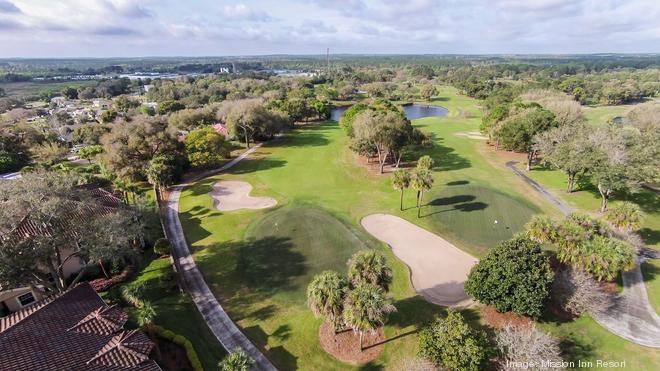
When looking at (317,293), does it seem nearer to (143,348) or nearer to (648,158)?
(143,348)

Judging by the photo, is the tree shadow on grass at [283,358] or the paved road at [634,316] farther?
the paved road at [634,316]

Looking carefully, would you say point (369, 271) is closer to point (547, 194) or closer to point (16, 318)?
point (16, 318)

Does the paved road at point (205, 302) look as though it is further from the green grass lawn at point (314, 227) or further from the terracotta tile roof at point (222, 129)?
the terracotta tile roof at point (222, 129)

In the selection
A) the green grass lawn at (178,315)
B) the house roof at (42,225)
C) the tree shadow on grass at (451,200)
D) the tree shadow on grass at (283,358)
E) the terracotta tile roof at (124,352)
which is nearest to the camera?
the terracotta tile roof at (124,352)

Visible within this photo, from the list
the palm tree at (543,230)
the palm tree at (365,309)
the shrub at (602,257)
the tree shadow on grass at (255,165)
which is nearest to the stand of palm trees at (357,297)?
the palm tree at (365,309)

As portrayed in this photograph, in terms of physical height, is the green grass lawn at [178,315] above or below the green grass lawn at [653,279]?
below
